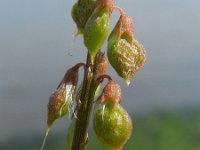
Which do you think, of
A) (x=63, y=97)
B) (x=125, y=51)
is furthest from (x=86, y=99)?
(x=125, y=51)

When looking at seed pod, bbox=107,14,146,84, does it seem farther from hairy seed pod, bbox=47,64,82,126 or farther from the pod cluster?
hairy seed pod, bbox=47,64,82,126

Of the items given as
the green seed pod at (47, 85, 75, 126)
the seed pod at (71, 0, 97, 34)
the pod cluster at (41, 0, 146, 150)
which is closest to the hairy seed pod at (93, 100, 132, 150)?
the pod cluster at (41, 0, 146, 150)

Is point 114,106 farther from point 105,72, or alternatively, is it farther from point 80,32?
point 80,32

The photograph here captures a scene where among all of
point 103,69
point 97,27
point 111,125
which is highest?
point 97,27

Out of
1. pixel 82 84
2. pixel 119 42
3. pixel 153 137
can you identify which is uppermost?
pixel 119 42

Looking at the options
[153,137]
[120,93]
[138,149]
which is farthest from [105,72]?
[153,137]

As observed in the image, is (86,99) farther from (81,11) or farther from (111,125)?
(81,11)

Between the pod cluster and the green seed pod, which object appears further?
the green seed pod
